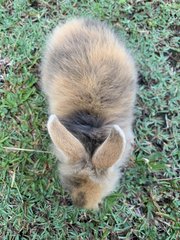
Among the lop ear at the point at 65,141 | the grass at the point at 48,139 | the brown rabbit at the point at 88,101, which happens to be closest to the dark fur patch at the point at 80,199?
the brown rabbit at the point at 88,101

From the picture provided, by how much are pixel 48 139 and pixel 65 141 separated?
4.00 feet

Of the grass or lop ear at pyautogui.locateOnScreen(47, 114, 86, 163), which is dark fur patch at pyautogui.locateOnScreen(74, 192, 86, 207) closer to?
lop ear at pyautogui.locateOnScreen(47, 114, 86, 163)

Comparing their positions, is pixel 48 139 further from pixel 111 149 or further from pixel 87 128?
pixel 111 149

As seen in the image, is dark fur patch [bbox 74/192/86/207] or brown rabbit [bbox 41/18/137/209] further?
dark fur patch [bbox 74/192/86/207]

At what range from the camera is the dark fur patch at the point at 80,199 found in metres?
3.74

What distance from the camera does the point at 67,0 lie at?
16.9ft

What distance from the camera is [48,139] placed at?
4.74 metres

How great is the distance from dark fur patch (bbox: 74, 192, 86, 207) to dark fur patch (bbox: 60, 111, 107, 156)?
1.06ft

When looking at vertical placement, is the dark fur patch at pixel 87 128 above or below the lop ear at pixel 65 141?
below

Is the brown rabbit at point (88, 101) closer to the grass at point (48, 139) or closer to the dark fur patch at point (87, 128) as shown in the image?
the dark fur patch at point (87, 128)

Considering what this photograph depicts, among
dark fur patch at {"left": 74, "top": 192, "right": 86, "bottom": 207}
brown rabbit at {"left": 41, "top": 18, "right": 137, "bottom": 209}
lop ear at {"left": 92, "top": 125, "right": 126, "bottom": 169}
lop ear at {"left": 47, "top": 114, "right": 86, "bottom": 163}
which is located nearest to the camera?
lop ear at {"left": 92, "top": 125, "right": 126, "bottom": 169}

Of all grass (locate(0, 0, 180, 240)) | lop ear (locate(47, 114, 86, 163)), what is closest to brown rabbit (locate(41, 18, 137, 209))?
lop ear (locate(47, 114, 86, 163))

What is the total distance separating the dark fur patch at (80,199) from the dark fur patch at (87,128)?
323mm

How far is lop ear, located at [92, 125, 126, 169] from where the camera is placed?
11.2ft
